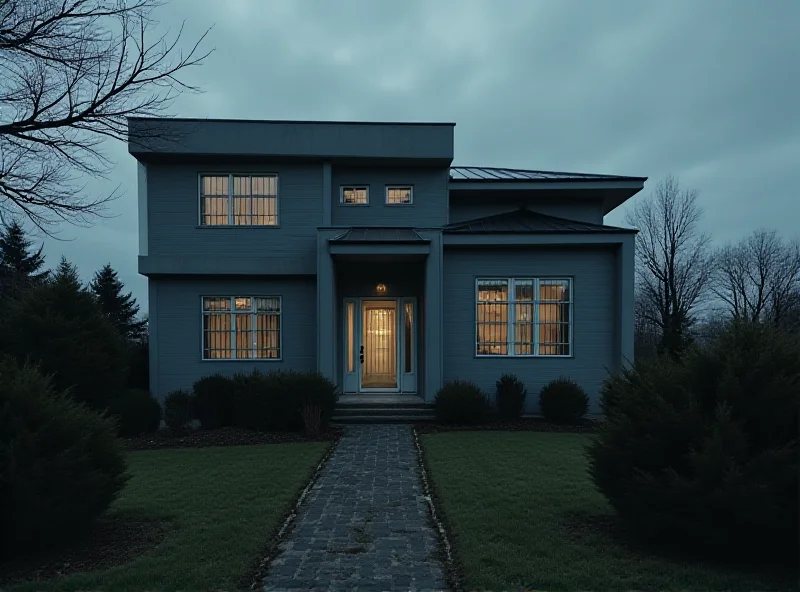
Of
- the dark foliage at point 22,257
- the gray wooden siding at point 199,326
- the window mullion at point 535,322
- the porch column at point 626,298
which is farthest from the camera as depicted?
the dark foliage at point 22,257

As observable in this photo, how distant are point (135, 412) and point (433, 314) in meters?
6.78

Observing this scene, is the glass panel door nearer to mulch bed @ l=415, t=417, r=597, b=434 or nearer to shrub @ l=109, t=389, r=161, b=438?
mulch bed @ l=415, t=417, r=597, b=434

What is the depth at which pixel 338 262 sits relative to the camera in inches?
507

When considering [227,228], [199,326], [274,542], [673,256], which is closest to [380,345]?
[199,326]

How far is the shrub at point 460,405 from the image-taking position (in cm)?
1080

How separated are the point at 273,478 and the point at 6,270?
82.4ft

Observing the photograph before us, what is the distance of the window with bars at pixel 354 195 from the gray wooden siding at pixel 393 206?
0.36 ft

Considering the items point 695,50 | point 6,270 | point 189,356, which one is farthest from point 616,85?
point 6,270

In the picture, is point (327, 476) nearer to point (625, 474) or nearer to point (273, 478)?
point (273, 478)

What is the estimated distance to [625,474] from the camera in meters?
4.53

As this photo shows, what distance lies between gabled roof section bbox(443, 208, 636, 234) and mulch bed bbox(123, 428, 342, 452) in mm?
5728

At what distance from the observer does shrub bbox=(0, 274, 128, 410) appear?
9.76 metres

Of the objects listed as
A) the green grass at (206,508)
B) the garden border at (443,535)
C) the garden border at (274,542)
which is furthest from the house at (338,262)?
the garden border at (274,542)

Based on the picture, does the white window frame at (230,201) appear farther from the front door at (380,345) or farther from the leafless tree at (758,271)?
the leafless tree at (758,271)
